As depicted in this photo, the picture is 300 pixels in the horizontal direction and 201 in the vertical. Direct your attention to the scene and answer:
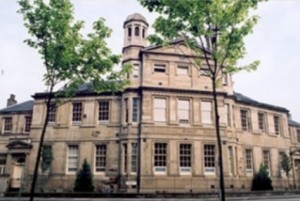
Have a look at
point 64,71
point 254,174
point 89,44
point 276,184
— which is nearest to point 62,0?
point 89,44

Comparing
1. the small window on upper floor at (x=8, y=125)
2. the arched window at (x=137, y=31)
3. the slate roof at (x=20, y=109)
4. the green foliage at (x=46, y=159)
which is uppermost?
the arched window at (x=137, y=31)

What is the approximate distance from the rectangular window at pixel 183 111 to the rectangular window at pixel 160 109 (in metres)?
1.49

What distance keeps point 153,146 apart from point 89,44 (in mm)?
14055

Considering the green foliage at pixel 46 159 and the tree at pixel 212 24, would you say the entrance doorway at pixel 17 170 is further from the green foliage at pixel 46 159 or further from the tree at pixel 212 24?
the tree at pixel 212 24

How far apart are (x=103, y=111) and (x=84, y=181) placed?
7.19m

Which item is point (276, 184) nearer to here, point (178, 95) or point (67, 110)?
point (178, 95)

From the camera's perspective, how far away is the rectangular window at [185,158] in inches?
1069

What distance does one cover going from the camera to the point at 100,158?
2848cm

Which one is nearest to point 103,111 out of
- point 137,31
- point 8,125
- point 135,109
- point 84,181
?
point 135,109

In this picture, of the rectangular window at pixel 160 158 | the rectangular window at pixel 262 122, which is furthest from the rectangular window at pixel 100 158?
the rectangular window at pixel 262 122

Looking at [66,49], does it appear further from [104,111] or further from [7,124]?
[7,124]

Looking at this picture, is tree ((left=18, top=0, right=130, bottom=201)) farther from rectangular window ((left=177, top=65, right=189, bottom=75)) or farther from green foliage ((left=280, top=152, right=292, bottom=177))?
green foliage ((left=280, top=152, right=292, bottom=177))

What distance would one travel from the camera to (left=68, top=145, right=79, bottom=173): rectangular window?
93.8 ft

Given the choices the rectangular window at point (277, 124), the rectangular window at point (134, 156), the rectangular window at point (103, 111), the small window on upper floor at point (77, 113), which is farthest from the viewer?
A: the rectangular window at point (277, 124)
